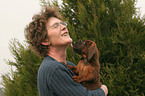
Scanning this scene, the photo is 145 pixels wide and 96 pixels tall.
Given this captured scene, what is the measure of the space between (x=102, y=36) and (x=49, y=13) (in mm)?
2873

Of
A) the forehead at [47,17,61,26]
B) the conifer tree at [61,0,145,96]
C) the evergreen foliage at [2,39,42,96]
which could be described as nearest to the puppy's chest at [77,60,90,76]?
the forehead at [47,17,61,26]

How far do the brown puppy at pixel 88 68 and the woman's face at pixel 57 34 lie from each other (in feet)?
0.79

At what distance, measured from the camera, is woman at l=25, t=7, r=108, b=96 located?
1.61m

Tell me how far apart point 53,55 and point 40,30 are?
17.0 inches

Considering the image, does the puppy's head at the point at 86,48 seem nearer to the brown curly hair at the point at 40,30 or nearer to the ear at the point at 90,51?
the ear at the point at 90,51

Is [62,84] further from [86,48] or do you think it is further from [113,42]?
[113,42]

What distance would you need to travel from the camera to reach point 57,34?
1.98 metres

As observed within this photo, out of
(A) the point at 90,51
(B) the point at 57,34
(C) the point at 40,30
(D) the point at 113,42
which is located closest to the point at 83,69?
(A) the point at 90,51

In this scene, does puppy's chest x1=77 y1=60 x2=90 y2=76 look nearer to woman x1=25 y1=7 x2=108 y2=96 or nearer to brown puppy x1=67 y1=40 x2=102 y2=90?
brown puppy x1=67 y1=40 x2=102 y2=90

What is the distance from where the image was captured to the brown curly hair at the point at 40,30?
205 centimetres

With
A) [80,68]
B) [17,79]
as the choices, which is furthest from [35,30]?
[17,79]

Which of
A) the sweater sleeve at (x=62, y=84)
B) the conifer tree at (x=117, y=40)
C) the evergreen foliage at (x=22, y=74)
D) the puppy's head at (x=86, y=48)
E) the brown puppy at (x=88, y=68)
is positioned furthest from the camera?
the evergreen foliage at (x=22, y=74)

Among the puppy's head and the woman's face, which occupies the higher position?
the woman's face

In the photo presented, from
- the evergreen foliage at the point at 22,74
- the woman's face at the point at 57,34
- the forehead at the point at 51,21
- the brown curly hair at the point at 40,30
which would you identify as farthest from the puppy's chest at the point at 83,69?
the evergreen foliage at the point at 22,74
